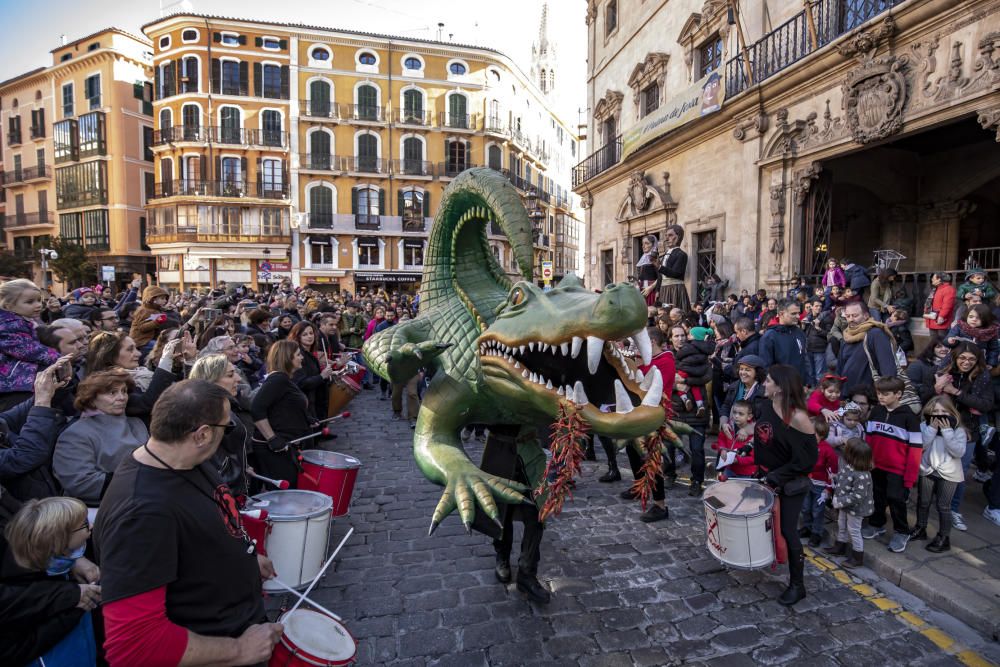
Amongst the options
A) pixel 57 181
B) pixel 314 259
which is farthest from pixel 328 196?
pixel 57 181

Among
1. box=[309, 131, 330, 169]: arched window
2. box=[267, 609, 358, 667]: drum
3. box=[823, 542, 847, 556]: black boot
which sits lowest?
box=[823, 542, 847, 556]: black boot

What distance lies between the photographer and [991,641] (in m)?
3.21

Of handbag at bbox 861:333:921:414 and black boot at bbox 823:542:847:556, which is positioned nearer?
black boot at bbox 823:542:847:556

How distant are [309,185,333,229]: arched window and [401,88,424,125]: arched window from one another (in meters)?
6.80

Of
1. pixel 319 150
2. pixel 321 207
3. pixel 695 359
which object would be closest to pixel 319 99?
pixel 319 150

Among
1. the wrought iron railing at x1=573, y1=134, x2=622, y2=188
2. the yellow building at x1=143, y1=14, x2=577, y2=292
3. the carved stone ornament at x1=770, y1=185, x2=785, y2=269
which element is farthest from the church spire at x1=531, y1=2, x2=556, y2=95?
the carved stone ornament at x1=770, y1=185, x2=785, y2=269

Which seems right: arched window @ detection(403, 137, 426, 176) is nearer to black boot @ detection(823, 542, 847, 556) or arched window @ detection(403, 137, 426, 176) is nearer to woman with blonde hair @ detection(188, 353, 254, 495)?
woman with blonde hair @ detection(188, 353, 254, 495)

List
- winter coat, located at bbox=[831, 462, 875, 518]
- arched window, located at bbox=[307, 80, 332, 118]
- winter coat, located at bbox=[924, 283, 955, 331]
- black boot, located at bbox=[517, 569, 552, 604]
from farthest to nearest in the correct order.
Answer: arched window, located at bbox=[307, 80, 332, 118], winter coat, located at bbox=[924, 283, 955, 331], winter coat, located at bbox=[831, 462, 875, 518], black boot, located at bbox=[517, 569, 552, 604]

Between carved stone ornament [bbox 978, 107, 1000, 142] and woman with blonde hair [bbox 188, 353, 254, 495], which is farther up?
carved stone ornament [bbox 978, 107, 1000, 142]

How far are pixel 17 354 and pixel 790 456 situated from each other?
530 cm

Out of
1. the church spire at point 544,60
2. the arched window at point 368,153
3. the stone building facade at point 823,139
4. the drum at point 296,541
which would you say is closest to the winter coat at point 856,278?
the stone building facade at point 823,139

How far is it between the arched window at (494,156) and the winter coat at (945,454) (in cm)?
3363

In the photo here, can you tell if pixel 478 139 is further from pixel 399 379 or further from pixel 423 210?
pixel 399 379

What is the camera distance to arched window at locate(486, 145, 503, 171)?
35.8m
